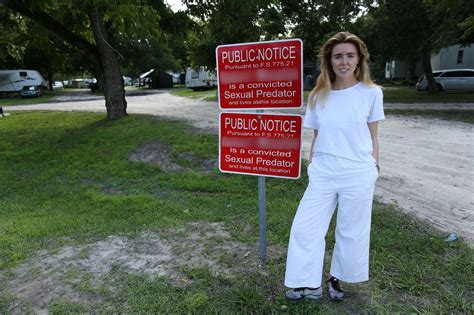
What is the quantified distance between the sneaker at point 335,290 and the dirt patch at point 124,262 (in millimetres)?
681

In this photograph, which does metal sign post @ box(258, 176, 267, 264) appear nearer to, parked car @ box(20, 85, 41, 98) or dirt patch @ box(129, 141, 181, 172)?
dirt patch @ box(129, 141, 181, 172)

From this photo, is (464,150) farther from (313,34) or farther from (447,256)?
(313,34)

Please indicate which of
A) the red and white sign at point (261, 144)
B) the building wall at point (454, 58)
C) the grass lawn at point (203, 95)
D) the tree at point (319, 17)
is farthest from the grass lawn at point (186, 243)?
the building wall at point (454, 58)

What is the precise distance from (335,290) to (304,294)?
24 cm

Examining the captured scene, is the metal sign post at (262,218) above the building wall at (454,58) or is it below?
below

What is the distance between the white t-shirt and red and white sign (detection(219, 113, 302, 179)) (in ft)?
1.47

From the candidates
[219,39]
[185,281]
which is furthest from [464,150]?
[219,39]

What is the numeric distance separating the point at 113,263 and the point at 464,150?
23.8 feet

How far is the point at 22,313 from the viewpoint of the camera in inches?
115

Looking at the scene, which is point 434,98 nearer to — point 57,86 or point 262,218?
point 262,218

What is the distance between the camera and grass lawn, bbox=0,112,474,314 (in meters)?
2.98

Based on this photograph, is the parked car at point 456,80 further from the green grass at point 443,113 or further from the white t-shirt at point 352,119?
the white t-shirt at point 352,119

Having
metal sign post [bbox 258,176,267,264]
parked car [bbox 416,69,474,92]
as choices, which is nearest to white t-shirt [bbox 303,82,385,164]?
metal sign post [bbox 258,176,267,264]

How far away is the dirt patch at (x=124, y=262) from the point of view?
319cm
